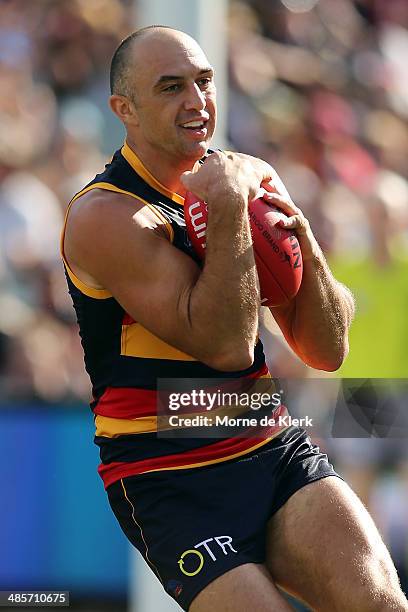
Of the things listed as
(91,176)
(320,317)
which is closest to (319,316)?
(320,317)

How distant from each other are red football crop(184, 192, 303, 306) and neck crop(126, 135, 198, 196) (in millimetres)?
219

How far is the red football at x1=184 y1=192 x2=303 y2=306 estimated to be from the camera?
3824 millimetres

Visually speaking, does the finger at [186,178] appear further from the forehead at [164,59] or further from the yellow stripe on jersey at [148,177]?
the forehead at [164,59]

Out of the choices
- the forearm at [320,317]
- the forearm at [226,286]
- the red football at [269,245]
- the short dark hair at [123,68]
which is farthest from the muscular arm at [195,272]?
the short dark hair at [123,68]

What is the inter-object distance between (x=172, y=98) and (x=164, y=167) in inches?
9.3

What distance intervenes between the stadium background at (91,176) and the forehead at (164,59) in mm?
1277

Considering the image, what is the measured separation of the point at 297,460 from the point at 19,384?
2462 millimetres

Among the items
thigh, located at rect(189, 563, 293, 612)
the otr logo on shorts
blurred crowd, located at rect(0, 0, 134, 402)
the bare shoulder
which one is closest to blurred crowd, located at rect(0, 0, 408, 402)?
blurred crowd, located at rect(0, 0, 134, 402)

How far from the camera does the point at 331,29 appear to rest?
7551mm

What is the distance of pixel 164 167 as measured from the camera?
160 inches

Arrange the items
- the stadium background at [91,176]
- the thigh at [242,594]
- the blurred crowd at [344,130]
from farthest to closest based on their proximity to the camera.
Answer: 1. the blurred crowd at [344,130]
2. the stadium background at [91,176]
3. the thigh at [242,594]

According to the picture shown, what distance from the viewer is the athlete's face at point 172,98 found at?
3988 mm

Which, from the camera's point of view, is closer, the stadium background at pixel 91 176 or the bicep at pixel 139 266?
the bicep at pixel 139 266

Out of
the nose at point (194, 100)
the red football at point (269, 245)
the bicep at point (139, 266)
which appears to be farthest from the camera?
the nose at point (194, 100)
